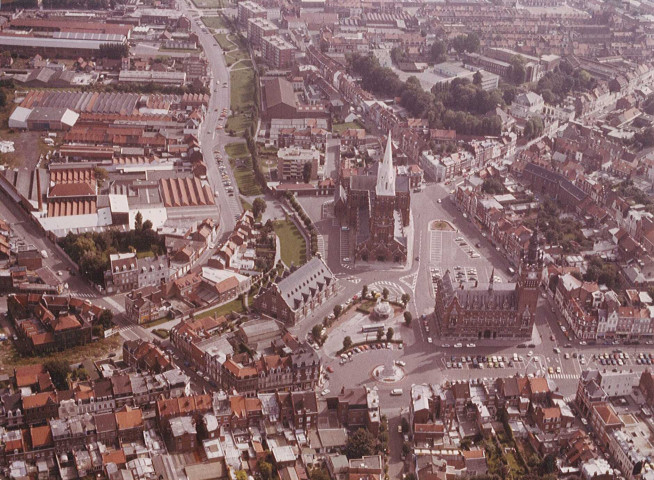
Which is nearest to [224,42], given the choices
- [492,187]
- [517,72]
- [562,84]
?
[517,72]

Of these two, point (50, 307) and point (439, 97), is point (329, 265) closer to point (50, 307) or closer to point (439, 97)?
point (50, 307)

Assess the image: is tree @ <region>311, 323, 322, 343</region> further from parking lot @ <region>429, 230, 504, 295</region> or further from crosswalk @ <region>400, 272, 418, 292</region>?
parking lot @ <region>429, 230, 504, 295</region>

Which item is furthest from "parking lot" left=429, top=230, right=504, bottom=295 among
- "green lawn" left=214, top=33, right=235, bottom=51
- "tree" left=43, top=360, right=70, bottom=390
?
"green lawn" left=214, top=33, right=235, bottom=51

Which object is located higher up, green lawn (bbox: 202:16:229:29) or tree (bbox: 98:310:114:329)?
green lawn (bbox: 202:16:229:29)

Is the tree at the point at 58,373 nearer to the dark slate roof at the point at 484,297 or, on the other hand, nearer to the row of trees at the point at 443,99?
the dark slate roof at the point at 484,297

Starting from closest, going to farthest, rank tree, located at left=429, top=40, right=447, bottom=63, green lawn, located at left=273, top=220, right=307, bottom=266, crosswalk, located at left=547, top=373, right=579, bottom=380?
crosswalk, located at left=547, top=373, right=579, bottom=380, green lawn, located at left=273, top=220, right=307, bottom=266, tree, located at left=429, top=40, right=447, bottom=63

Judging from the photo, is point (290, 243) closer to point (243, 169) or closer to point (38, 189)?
point (243, 169)

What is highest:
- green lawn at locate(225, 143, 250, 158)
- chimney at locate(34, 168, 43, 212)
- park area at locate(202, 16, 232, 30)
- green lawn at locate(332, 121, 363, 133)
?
park area at locate(202, 16, 232, 30)
